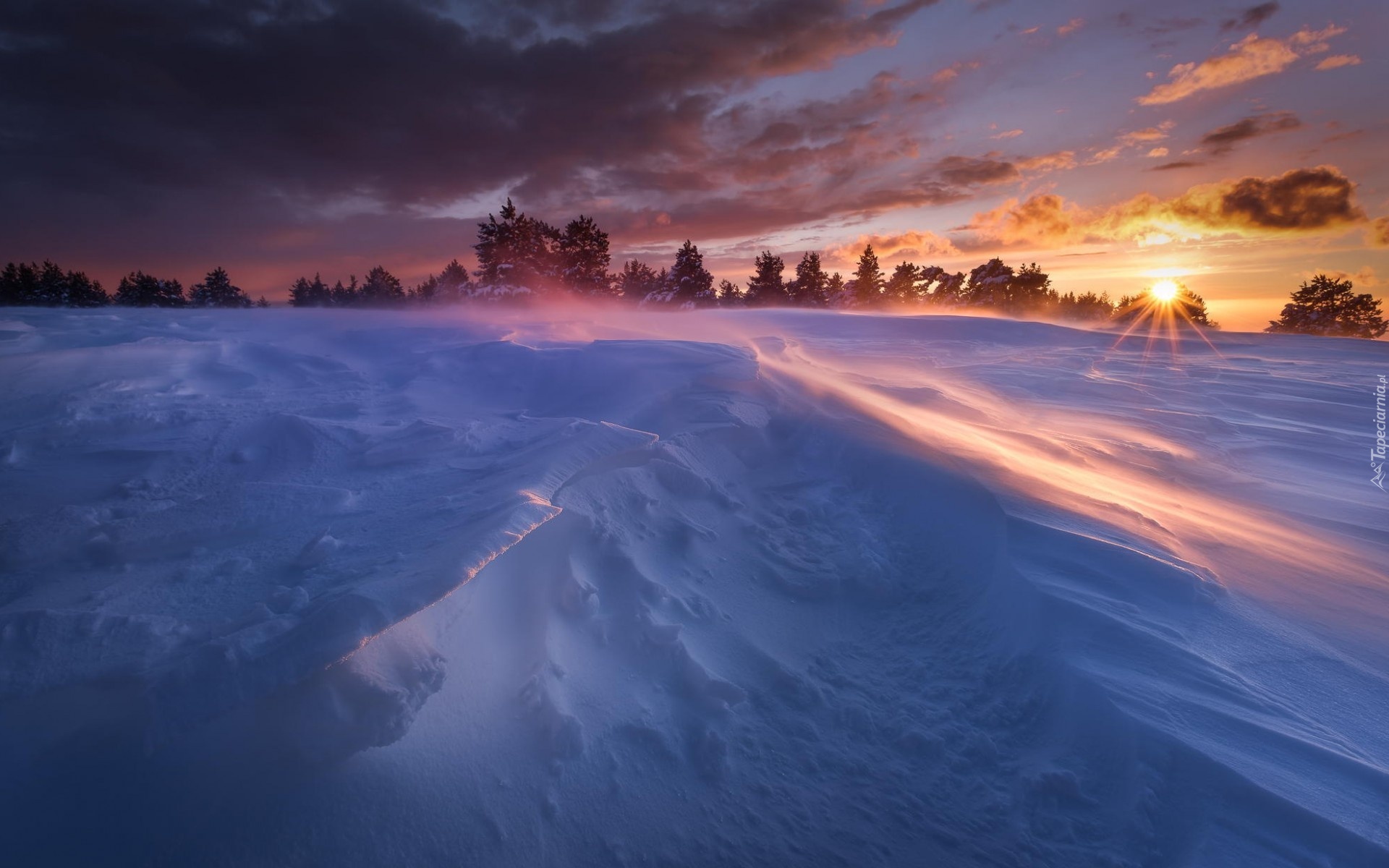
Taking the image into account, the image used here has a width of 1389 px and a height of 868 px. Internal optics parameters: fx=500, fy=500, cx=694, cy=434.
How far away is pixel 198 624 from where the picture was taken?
2.29 m

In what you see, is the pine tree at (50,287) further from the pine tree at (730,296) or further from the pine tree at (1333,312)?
the pine tree at (1333,312)

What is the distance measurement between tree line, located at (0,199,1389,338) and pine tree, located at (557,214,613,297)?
0.05 meters

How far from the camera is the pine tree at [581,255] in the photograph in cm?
3322

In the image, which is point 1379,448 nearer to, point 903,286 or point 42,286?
point 903,286

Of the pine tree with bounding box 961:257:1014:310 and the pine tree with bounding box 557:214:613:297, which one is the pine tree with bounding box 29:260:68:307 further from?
the pine tree with bounding box 961:257:1014:310

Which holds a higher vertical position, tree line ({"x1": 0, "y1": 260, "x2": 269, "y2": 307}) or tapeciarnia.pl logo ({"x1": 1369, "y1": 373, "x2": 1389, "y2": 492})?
tree line ({"x1": 0, "y1": 260, "x2": 269, "y2": 307})

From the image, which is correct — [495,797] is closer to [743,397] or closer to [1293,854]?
[1293,854]

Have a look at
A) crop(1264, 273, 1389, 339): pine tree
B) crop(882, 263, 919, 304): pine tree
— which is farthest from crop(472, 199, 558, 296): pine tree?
crop(1264, 273, 1389, 339): pine tree

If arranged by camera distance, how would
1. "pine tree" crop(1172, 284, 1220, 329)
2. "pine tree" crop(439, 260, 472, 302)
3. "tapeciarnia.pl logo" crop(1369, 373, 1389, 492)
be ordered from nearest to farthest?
"tapeciarnia.pl logo" crop(1369, 373, 1389, 492)
"pine tree" crop(1172, 284, 1220, 329)
"pine tree" crop(439, 260, 472, 302)

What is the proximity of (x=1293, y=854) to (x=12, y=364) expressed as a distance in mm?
9848

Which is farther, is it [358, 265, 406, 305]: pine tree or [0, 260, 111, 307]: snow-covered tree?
[358, 265, 406, 305]: pine tree

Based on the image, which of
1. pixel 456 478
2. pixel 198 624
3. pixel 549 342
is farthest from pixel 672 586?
pixel 549 342

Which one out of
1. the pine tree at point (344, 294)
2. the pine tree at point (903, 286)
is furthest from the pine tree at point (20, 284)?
the pine tree at point (903, 286)

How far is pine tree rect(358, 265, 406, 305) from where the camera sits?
55.7 metres
